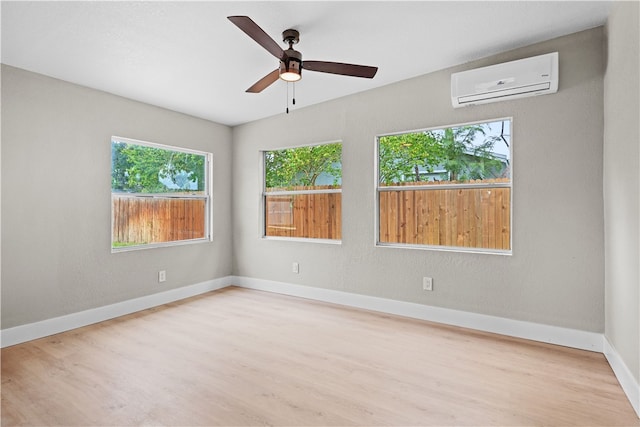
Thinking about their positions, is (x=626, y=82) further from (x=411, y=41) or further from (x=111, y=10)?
(x=111, y=10)

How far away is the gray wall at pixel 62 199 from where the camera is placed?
2.95 metres

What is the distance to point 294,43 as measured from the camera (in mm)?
2627

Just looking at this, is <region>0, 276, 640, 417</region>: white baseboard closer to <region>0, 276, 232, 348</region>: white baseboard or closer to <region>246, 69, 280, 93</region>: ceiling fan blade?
<region>0, 276, 232, 348</region>: white baseboard

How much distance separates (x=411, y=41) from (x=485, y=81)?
2.41 ft

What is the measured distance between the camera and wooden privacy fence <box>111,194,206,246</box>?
3.81 m

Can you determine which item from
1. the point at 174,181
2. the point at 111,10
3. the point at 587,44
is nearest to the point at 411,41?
the point at 587,44

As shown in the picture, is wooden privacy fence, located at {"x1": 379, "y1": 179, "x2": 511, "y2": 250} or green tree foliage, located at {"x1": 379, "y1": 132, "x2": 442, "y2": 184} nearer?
wooden privacy fence, located at {"x1": 379, "y1": 179, "x2": 511, "y2": 250}

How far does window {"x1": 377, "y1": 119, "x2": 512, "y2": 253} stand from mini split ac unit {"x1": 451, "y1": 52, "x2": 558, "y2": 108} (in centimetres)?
31

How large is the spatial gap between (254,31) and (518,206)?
8.46ft

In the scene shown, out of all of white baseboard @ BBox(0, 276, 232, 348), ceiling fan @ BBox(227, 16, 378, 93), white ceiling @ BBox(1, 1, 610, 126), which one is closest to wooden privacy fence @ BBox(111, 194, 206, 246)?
white baseboard @ BBox(0, 276, 232, 348)

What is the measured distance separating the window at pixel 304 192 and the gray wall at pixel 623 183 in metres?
2.53

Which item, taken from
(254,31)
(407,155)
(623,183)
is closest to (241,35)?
(254,31)

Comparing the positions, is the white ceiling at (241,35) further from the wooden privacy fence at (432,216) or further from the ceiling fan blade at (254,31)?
the wooden privacy fence at (432,216)

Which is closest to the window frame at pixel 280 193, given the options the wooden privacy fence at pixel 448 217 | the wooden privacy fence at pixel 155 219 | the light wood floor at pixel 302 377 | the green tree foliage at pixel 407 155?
the green tree foliage at pixel 407 155
